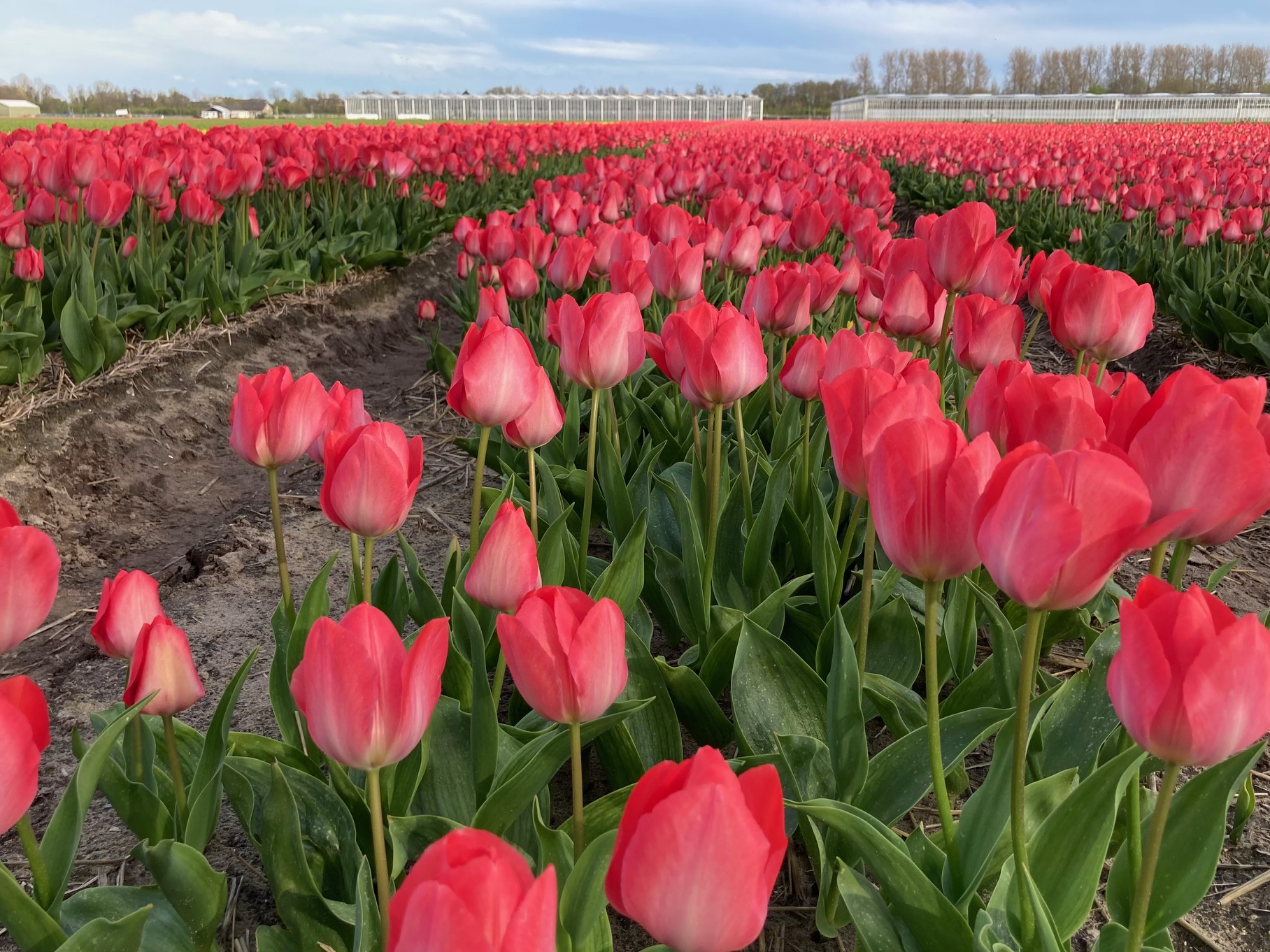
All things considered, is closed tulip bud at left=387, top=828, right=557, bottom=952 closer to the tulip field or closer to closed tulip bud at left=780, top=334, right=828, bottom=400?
the tulip field

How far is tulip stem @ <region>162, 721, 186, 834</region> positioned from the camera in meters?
1.18

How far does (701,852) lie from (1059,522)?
0.38 metres

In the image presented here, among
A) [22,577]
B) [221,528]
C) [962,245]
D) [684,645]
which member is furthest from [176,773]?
[221,528]

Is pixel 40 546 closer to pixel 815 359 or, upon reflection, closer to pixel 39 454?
pixel 815 359

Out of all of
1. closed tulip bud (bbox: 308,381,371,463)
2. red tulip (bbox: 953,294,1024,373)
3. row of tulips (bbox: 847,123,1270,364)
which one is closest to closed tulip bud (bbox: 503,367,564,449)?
closed tulip bud (bbox: 308,381,371,463)

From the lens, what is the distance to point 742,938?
69cm

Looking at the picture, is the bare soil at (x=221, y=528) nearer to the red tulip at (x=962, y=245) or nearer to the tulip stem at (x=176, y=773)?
the tulip stem at (x=176, y=773)

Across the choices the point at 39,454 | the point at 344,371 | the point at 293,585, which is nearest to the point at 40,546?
the point at 293,585

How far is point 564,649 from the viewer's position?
900 millimetres

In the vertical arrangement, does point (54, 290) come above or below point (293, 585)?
above

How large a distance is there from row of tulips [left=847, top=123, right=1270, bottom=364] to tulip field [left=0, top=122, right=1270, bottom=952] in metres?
2.81

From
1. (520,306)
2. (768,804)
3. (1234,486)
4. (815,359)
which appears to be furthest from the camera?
(520,306)

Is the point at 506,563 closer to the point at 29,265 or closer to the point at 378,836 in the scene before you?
the point at 378,836

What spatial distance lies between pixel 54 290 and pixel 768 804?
4456mm
